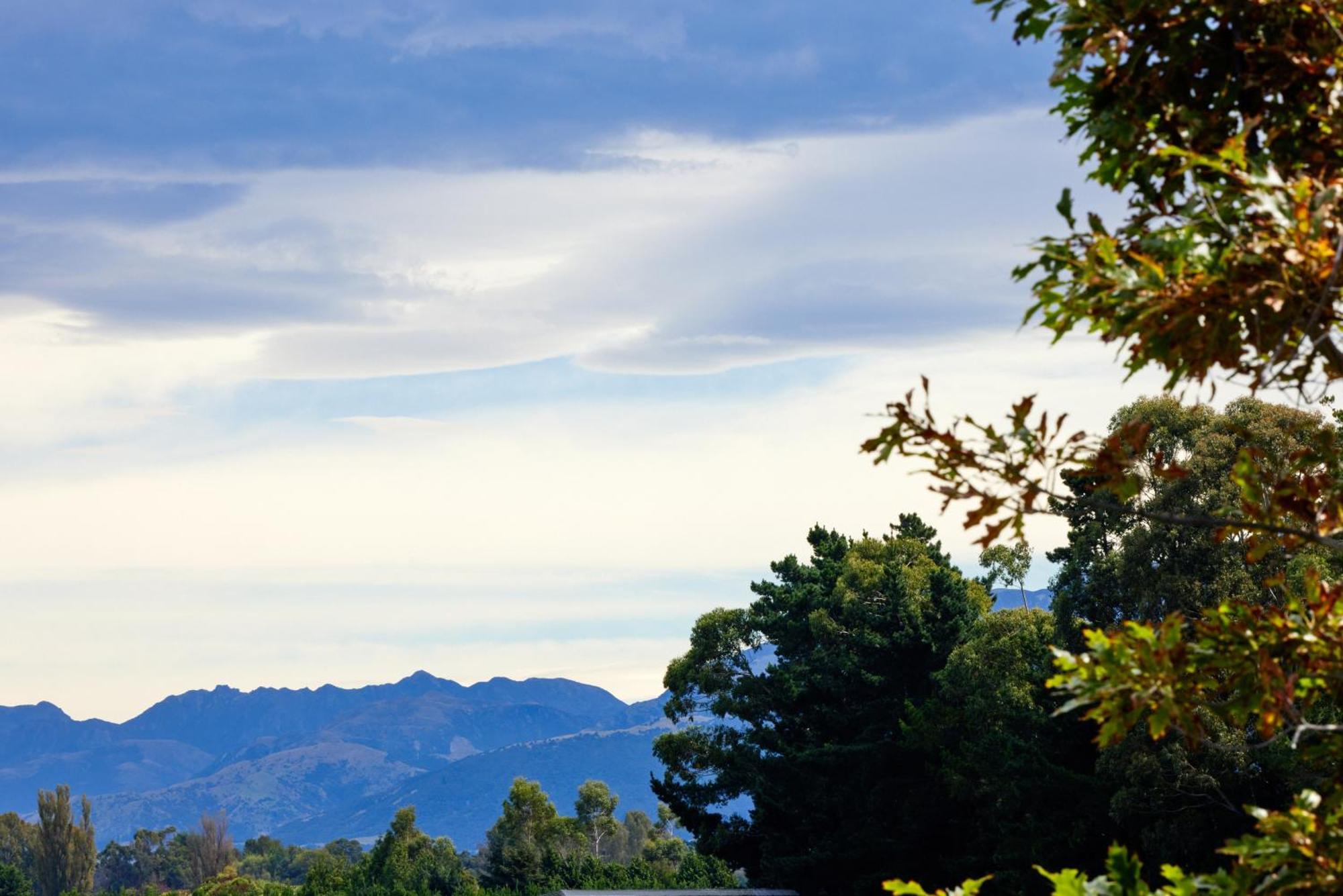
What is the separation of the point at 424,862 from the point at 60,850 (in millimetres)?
53455

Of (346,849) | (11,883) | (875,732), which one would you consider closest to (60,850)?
(11,883)

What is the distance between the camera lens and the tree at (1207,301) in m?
5.62

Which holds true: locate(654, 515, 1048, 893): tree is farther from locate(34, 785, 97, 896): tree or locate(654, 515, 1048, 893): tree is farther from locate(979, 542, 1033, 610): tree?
locate(34, 785, 97, 896): tree

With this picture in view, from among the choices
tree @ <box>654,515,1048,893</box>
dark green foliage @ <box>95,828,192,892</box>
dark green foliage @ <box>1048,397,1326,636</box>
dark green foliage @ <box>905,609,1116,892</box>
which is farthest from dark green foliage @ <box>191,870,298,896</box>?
dark green foliage @ <box>95,828,192,892</box>

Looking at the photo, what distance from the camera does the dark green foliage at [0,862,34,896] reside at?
294ft

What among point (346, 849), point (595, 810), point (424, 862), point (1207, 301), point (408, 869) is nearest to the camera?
point (1207, 301)

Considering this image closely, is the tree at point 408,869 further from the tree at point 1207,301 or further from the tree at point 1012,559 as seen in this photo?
the tree at point 1207,301

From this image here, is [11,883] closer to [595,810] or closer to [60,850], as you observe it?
[60,850]

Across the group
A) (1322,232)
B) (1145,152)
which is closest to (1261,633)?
(1322,232)

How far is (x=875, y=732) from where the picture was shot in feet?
137

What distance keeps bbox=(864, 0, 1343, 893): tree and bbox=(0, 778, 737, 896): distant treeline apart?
5143cm

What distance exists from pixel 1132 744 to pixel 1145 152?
22150mm

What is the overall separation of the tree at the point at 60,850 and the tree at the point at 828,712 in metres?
86.1

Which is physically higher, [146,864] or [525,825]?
[525,825]
